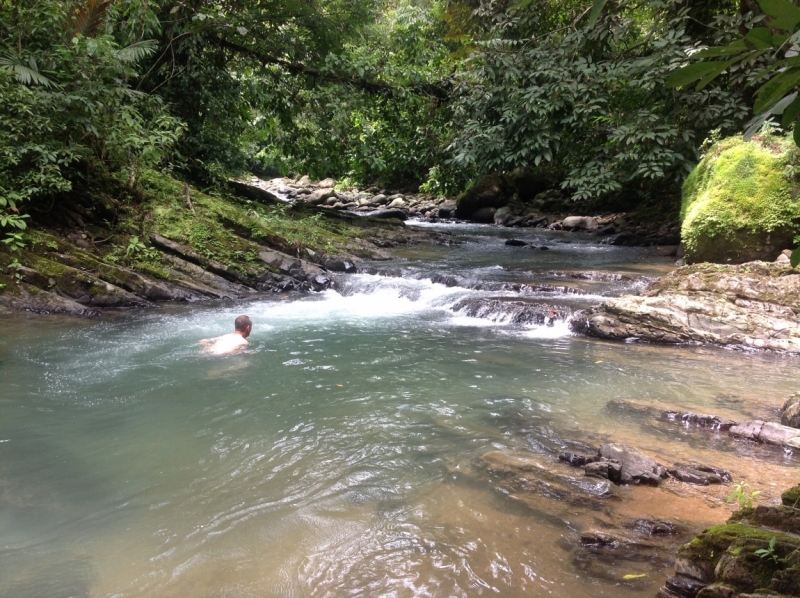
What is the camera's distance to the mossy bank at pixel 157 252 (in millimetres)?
8836

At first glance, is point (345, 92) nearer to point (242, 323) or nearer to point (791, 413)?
point (242, 323)

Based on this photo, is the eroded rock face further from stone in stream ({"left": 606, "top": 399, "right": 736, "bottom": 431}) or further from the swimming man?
the swimming man

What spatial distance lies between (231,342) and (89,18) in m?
6.63

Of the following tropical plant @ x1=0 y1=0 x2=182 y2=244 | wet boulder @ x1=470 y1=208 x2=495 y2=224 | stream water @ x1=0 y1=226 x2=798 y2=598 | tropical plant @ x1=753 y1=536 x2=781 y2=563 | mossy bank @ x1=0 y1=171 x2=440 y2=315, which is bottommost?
stream water @ x1=0 y1=226 x2=798 y2=598

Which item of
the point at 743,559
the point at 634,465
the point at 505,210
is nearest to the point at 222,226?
the point at 634,465

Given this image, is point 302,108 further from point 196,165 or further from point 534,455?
point 534,455

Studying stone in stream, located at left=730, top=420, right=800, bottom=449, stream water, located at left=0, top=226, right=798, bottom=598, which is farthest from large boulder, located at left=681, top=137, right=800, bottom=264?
stone in stream, located at left=730, top=420, right=800, bottom=449

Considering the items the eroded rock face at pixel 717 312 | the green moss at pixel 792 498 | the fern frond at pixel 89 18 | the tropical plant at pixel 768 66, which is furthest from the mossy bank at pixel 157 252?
the tropical plant at pixel 768 66

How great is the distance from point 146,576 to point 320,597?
97 cm

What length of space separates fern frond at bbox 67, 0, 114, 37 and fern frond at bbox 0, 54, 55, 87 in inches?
52.5

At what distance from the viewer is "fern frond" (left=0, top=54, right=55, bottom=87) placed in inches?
314

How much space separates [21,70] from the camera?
8016mm

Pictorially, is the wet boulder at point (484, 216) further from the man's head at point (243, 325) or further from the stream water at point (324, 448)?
the man's head at point (243, 325)

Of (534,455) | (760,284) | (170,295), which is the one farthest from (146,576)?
(760,284)
